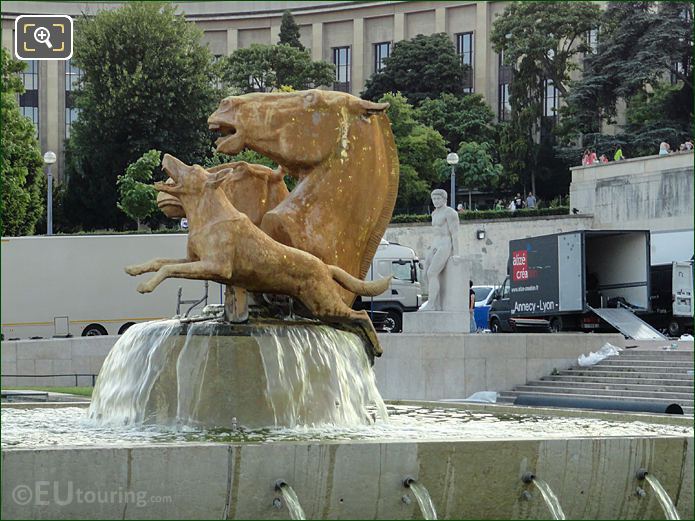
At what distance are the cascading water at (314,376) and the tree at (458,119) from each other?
187ft

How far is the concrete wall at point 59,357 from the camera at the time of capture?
29672 millimetres

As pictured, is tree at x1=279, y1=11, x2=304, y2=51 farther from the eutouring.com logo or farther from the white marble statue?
the eutouring.com logo

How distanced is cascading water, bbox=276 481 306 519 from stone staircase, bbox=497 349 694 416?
14.1 m

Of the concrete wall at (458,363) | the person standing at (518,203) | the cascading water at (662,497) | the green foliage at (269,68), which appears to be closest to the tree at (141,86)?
the green foliage at (269,68)

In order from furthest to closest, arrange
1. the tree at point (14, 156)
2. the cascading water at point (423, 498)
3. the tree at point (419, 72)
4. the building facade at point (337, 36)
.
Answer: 1. the building facade at point (337, 36)
2. the tree at point (419, 72)
3. the tree at point (14, 156)
4. the cascading water at point (423, 498)

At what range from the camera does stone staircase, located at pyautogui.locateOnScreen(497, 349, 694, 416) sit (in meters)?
22.8

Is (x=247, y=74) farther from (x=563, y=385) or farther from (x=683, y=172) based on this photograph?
(x=563, y=385)

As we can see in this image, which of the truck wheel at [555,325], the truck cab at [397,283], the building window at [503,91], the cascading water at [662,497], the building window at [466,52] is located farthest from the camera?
the building window at [466,52]

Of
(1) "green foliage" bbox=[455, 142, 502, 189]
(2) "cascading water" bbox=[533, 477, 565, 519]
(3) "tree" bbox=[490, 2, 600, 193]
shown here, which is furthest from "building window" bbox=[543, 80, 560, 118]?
(2) "cascading water" bbox=[533, 477, 565, 519]

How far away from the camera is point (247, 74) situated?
70.1 meters

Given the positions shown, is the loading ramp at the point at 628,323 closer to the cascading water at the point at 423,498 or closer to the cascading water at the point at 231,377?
the cascading water at the point at 231,377

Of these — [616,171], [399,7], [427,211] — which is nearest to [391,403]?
[616,171]

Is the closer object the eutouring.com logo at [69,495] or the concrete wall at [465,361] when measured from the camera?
the eutouring.com logo at [69,495]

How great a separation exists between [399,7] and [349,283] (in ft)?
228
